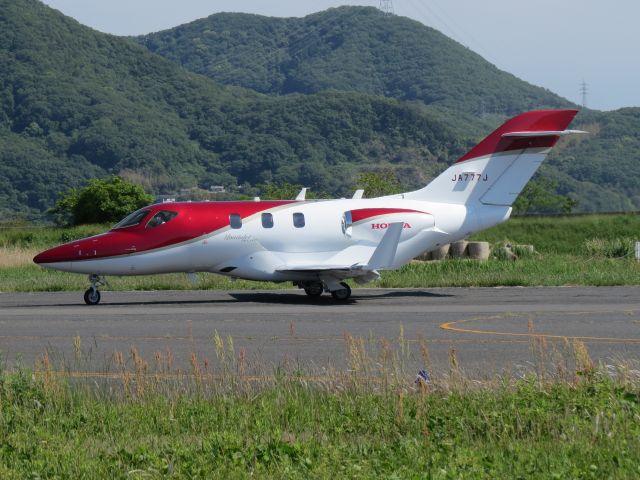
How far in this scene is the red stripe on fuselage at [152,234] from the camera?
2561 cm

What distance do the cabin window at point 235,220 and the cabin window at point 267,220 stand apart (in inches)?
23.2

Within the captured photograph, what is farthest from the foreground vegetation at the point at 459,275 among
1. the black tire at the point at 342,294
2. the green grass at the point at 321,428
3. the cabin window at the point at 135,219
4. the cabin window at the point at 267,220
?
the green grass at the point at 321,428

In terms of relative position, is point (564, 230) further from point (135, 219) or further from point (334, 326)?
point (334, 326)

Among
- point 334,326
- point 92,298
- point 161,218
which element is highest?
point 161,218

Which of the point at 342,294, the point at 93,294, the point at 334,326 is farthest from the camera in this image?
the point at 342,294

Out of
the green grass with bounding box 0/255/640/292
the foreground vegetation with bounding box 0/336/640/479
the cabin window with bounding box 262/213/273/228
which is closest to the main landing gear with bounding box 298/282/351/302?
the cabin window with bounding box 262/213/273/228

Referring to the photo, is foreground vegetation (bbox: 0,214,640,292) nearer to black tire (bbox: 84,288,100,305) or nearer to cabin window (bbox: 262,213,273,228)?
cabin window (bbox: 262,213,273,228)

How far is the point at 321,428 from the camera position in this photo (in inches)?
401

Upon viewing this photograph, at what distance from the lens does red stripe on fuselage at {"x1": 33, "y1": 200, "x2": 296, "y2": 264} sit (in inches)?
1008

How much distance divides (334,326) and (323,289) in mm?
7697

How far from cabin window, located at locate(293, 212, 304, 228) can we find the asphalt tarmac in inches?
74.2

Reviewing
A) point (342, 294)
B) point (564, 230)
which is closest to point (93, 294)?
point (342, 294)

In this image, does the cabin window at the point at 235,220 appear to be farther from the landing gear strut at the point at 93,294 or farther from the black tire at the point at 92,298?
the black tire at the point at 92,298

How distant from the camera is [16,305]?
26.4 m
